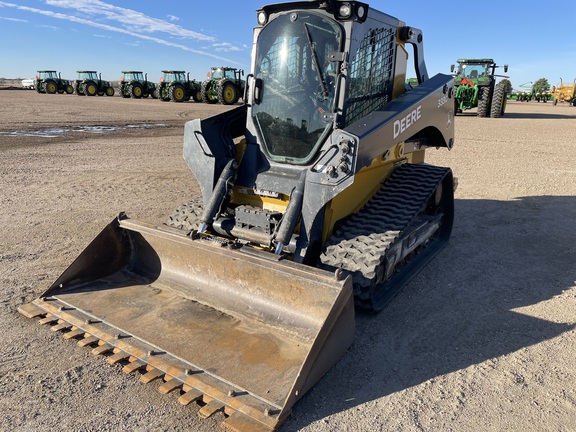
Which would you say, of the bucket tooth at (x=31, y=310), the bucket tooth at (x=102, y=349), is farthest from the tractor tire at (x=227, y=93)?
Answer: the bucket tooth at (x=102, y=349)

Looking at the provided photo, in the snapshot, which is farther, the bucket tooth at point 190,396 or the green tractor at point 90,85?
the green tractor at point 90,85

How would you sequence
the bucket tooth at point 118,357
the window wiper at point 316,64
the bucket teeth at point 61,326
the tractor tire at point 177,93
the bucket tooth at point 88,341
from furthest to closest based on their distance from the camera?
the tractor tire at point 177,93, the window wiper at point 316,64, the bucket teeth at point 61,326, the bucket tooth at point 88,341, the bucket tooth at point 118,357

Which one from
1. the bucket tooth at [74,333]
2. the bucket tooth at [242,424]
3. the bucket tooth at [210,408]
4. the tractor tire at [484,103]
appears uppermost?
the tractor tire at [484,103]

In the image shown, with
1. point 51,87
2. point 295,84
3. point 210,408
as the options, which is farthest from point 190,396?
point 51,87

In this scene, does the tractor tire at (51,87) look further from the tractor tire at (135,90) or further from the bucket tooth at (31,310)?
the bucket tooth at (31,310)

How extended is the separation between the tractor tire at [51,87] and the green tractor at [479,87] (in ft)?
118

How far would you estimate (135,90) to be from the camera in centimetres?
3684

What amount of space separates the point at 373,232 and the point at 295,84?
150cm

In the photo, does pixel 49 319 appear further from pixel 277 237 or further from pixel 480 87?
pixel 480 87

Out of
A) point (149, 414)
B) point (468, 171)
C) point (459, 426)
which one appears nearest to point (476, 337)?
point (459, 426)

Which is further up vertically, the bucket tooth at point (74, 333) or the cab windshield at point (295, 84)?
the cab windshield at point (295, 84)

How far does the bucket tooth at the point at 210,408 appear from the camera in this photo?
2.51 m

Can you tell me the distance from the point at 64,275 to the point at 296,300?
1991mm

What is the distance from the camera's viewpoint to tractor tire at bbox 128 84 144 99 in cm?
3675
